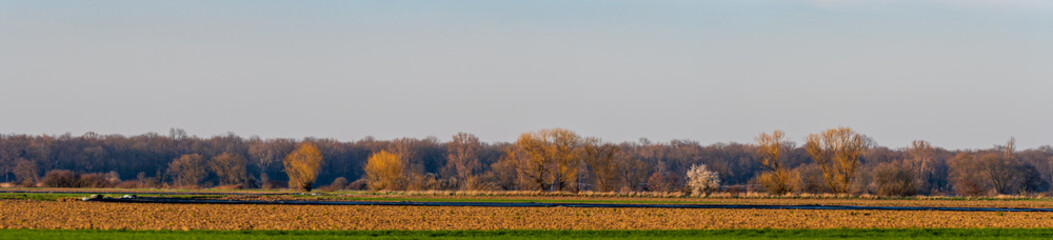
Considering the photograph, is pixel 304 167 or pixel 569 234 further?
pixel 304 167

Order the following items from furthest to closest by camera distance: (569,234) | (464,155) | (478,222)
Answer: (464,155), (478,222), (569,234)

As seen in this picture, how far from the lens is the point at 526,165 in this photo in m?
76.2

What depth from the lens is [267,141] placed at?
14675cm

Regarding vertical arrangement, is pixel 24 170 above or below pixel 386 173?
above


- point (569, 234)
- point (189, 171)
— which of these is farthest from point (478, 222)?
point (189, 171)

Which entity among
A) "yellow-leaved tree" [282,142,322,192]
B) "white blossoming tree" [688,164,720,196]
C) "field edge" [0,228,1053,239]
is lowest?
"field edge" [0,228,1053,239]

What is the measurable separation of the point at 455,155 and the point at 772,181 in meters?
63.5

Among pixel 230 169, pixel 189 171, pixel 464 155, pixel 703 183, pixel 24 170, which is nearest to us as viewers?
pixel 703 183

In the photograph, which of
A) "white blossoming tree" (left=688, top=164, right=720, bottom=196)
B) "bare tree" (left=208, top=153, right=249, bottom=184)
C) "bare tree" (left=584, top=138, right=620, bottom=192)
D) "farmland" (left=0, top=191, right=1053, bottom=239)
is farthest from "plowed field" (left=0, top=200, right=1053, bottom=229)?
"bare tree" (left=208, top=153, right=249, bottom=184)

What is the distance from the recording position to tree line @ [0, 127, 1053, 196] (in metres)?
73.9

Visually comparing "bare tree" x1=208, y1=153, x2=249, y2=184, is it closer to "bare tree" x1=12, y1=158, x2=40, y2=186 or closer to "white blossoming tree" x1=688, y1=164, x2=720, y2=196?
"bare tree" x1=12, y1=158, x2=40, y2=186

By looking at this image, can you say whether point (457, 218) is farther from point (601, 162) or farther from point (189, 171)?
point (189, 171)

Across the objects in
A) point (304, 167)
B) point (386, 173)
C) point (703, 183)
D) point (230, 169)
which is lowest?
point (703, 183)

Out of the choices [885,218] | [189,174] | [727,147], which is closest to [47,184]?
[189,174]
